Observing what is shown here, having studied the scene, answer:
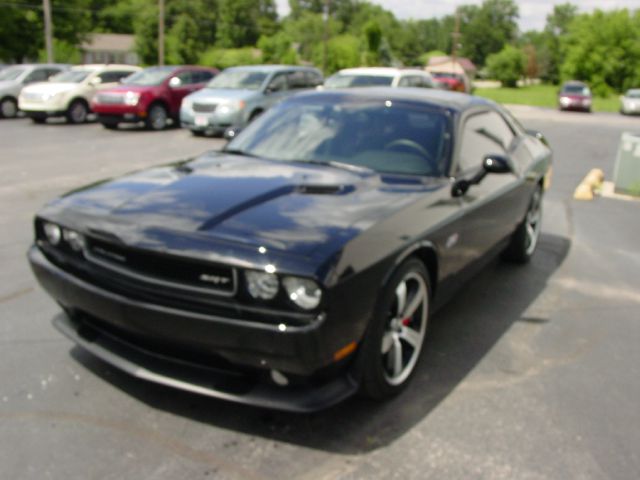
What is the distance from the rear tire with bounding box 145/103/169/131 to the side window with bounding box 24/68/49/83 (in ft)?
17.3

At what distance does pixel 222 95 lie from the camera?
50.4ft

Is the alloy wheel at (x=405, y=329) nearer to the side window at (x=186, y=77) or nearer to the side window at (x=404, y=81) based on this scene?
the side window at (x=404, y=81)

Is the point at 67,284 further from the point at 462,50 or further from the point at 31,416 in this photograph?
the point at 462,50

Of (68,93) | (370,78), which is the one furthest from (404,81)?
(68,93)

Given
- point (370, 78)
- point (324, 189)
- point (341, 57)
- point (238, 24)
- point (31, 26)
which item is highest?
point (238, 24)

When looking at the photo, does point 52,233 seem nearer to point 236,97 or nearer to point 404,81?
point 236,97

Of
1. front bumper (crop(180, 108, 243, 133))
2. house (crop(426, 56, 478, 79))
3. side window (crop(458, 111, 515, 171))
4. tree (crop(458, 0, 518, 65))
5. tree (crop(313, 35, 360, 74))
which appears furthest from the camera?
tree (crop(458, 0, 518, 65))

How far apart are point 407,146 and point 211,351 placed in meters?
1.97

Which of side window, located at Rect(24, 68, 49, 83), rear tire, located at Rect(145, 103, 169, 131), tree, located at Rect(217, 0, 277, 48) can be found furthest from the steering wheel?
tree, located at Rect(217, 0, 277, 48)

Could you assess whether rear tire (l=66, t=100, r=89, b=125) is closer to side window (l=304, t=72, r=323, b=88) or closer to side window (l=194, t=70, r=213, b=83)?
side window (l=194, t=70, r=213, b=83)

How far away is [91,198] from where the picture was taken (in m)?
3.36

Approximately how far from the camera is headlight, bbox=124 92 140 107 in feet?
53.8

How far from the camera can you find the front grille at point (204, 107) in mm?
15184

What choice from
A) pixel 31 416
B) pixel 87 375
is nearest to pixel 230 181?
pixel 87 375
